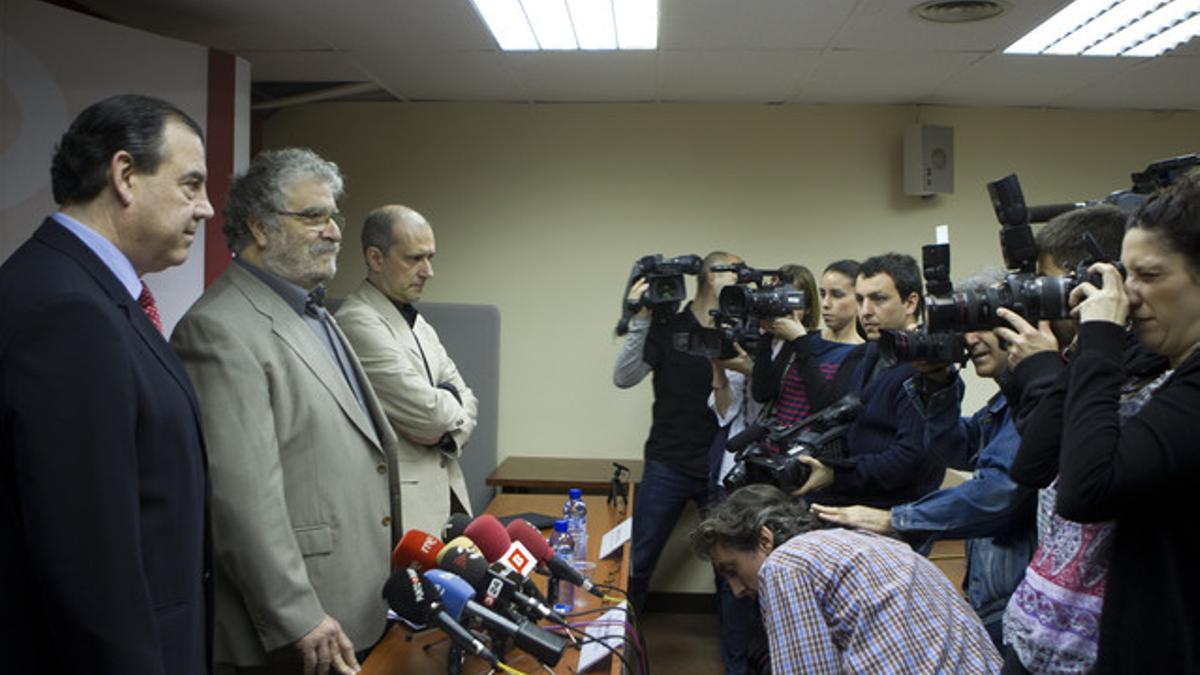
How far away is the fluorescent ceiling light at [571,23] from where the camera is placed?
3094 millimetres

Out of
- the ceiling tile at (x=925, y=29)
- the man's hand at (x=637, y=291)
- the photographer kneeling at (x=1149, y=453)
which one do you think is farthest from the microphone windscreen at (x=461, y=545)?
the ceiling tile at (x=925, y=29)

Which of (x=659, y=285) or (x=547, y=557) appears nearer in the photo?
(x=547, y=557)

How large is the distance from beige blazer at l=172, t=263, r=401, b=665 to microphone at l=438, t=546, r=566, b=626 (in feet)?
0.94

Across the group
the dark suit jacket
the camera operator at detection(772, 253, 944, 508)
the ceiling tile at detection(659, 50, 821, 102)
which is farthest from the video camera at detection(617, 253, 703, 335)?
the dark suit jacket

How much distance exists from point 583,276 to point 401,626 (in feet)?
9.44

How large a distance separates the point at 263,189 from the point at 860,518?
60.2 inches

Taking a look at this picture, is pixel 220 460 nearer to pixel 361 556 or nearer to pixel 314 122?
pixel 361 556

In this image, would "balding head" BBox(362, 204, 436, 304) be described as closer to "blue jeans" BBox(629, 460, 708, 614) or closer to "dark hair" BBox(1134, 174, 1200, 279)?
"blue jeans" BBox(629, 460, 708, 614)

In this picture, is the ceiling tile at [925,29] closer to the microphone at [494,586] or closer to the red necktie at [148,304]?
the microphone at [494,586]

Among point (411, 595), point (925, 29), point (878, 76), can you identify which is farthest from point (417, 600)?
point (878, 76)

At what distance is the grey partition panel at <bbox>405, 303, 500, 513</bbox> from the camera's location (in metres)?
4.20

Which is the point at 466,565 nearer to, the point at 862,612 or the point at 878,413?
the point at 862,612

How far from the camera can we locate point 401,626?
1893 mm

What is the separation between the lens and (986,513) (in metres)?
1.80
